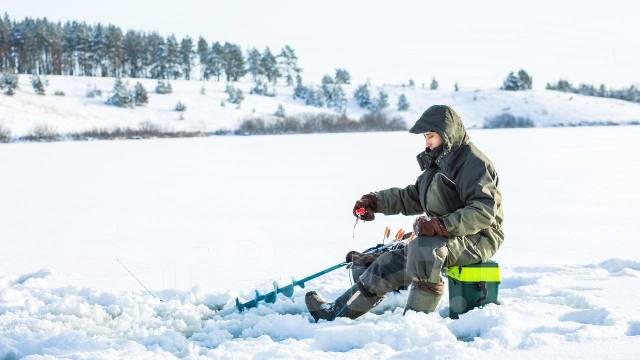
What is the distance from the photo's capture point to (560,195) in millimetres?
12766

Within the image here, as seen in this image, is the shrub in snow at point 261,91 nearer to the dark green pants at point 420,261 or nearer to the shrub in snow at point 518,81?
the shrub in snow at point 518,81

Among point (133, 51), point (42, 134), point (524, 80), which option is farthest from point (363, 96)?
point (42, 134)

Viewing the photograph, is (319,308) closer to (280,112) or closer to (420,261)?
(420,261)

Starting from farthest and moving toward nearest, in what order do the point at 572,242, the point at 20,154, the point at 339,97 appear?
1. the point at 339,97
2. the point at 20,154
3. the point at 572,242

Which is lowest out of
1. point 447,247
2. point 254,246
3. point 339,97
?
point 254,246

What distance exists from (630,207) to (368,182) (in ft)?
20.3

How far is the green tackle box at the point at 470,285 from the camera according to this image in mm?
4203

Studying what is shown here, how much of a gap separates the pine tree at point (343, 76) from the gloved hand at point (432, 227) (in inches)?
3579

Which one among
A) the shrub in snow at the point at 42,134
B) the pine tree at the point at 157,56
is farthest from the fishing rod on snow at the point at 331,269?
the pine tree at the point at 157,56

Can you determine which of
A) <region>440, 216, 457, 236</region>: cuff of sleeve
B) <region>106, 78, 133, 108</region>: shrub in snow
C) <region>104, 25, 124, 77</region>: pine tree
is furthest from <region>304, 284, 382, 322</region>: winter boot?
<region>104, 25, 124, 77</region>: pine tree

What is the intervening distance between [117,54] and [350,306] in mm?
83007

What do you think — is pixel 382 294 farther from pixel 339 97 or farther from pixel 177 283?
pixel 339 97

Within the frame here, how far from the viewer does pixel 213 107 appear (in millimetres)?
64312

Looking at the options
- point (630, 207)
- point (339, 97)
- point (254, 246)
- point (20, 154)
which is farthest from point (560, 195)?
point (339, 97)
